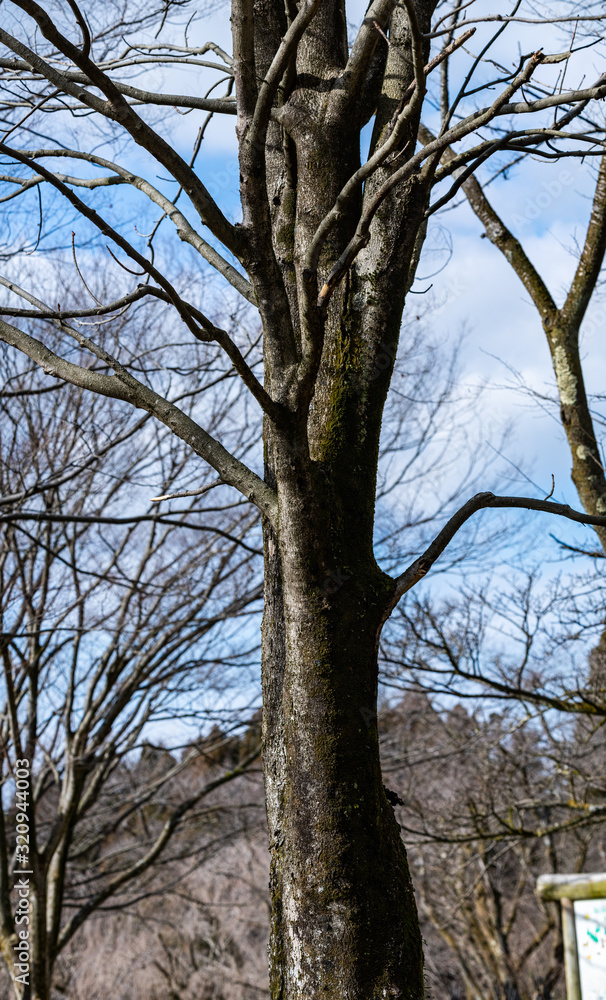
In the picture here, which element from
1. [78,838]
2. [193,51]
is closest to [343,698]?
[193,51]

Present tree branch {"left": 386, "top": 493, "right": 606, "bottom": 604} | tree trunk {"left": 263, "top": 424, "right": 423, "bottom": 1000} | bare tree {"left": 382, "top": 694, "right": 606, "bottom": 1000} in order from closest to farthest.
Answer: tree trunk {"left": 263, "top": 424, "right": 423, "bottom": 1000}
tree branch {"left": 386, "top": 493, "right": 606, "bottom": 604}
bare tree {"left": 382, "top": 694, "right": 606, "bottom": 1000}

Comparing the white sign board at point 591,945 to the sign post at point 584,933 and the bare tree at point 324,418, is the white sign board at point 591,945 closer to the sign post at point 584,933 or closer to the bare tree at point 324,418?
the sign post at point 584,933

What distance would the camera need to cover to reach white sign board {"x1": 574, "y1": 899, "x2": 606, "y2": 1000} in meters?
4.14

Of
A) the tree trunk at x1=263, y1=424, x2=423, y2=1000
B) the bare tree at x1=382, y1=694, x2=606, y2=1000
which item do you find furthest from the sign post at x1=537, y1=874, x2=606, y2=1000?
the tree trunk at x1=263, y1=424, x2=423, y2=1000

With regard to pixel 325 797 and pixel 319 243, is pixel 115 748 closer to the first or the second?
pixel 325 797

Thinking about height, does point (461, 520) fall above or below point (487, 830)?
above

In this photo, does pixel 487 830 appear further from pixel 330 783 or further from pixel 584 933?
pixel 330 783

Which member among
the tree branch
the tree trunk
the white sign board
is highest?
the tree branch

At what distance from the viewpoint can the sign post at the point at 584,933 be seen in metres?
4.16

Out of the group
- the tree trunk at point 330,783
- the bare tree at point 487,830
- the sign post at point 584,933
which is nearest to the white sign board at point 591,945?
the sign post at point 584,933

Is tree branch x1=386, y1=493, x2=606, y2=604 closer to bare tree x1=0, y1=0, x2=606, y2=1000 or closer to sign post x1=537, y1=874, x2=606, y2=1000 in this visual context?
bare tree x1=0, y1=0, x2=606, y2=1000

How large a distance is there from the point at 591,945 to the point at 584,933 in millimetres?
65

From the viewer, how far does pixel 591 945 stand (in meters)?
4.22

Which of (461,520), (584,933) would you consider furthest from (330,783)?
(584,933)
